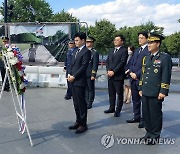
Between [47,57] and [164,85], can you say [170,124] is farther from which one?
[47,57]

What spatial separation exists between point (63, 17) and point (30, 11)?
4920mm

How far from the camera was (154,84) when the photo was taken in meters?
4.71

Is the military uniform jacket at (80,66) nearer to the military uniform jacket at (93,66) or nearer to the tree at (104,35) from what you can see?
the military uniform jacket at (93,66)

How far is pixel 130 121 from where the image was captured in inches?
245

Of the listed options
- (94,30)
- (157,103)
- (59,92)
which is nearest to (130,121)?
(157,103)

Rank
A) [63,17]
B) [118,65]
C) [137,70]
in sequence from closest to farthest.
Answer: [137,70] < [118,65] < [63,17]

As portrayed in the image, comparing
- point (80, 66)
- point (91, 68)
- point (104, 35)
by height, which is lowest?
point (91, 68)

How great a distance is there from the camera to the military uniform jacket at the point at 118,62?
6547 mm

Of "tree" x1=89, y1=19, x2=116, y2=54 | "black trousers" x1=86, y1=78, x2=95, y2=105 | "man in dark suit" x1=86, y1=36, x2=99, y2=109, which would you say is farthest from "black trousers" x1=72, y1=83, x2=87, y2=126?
"tree" x1=89, y1=19, x2=116, y2=54

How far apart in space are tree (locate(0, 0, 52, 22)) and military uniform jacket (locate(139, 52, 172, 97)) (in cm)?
2881

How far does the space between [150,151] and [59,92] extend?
6017 millimetres

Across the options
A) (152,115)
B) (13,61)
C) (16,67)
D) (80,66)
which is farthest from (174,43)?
(13,61)

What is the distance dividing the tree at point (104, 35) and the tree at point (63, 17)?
3.74 m

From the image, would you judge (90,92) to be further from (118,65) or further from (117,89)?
(118,65)
